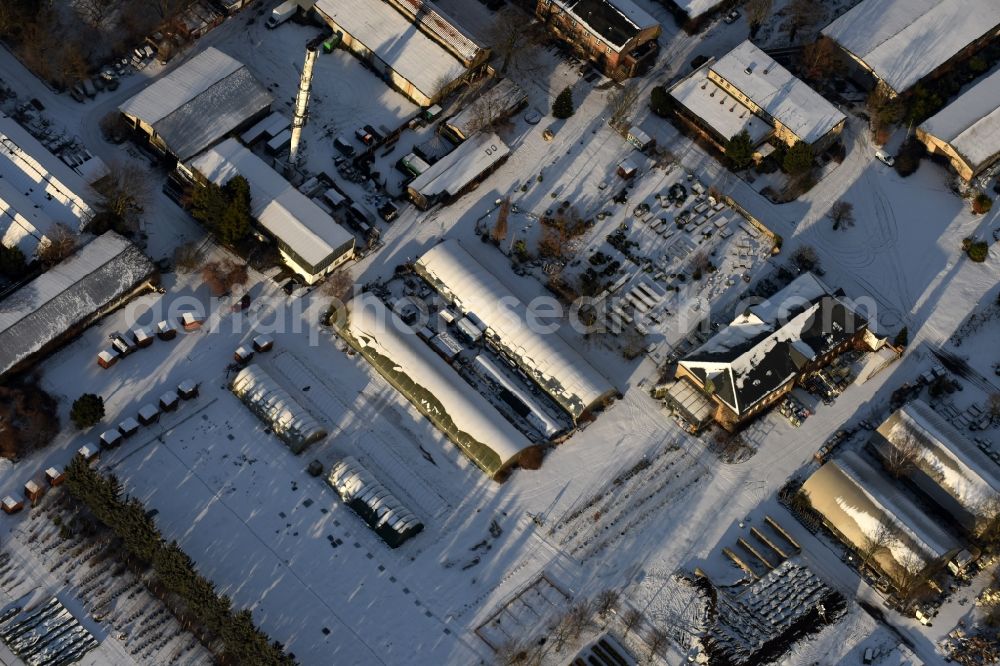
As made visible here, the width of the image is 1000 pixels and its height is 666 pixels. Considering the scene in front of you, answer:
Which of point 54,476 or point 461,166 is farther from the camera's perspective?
point 461,166

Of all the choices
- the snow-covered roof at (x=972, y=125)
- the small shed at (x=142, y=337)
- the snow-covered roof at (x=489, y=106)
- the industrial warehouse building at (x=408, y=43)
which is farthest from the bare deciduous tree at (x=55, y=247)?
the snow-covered roof at (x=972, y=125)

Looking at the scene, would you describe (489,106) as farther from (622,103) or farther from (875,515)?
(875,515)

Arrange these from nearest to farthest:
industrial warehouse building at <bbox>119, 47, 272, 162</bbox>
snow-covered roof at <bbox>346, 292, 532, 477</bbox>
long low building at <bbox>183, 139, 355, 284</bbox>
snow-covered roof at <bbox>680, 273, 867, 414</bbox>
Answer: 1. snow-covered roof at <bbox>346, 292, 532, 477</bbox>
2. snow-covered roof at <bbox>680, 273, 867, 414</bbox>
3. long low building at <bbox>183, 139, 355, 284</bbox>
4. industrial warehouse building at <bbox>119, 47, 272, 162</bbox>

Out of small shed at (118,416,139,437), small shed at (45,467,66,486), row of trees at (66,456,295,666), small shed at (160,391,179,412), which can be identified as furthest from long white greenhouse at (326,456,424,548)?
small shed at (45,467,66,486)

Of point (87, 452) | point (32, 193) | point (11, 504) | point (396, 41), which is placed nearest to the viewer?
point (11, 504)

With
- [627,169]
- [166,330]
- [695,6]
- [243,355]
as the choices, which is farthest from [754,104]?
[166,330]

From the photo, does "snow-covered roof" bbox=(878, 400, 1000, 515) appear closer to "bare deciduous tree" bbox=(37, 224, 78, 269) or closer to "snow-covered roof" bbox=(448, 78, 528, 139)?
"snow-covered roof" bbox=(448, 78, 528, 139)

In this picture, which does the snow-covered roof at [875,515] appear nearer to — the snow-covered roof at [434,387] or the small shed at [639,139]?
the snow-covered roof at [434,387]
